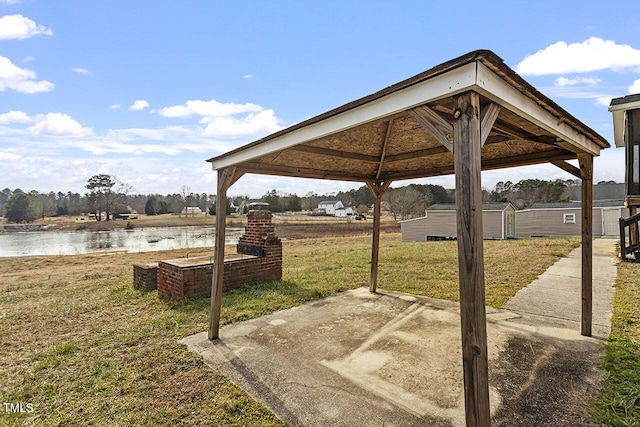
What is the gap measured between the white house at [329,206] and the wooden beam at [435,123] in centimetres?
6611

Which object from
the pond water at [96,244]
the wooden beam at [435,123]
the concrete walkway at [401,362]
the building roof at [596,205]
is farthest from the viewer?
the pond water at [96,244]

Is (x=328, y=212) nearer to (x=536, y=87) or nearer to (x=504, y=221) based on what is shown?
(x=504, y=221)

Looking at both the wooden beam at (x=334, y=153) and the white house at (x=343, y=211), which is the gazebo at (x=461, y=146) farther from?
the white house at (x=343, y=211)

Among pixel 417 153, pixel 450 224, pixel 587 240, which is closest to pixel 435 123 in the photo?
pixel 417 153

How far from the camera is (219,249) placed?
389cm

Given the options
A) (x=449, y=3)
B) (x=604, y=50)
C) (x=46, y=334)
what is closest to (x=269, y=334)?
(x=46, y=334)

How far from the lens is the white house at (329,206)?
6938 centimetres

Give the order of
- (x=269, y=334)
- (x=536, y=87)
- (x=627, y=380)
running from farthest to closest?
1. (x=269, y=334)
2. (x=627, y=380)
3. (x=536, y=87)

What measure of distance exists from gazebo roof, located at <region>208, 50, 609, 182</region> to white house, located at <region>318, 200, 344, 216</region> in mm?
63249

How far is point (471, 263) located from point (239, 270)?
4.91m

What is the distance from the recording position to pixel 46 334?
12.9 ft

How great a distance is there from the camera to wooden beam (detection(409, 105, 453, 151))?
6.34ft

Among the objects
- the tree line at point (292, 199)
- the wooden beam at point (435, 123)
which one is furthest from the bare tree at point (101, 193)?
the wooden beam at point (435, 123)

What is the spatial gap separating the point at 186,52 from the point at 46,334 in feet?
24.3
